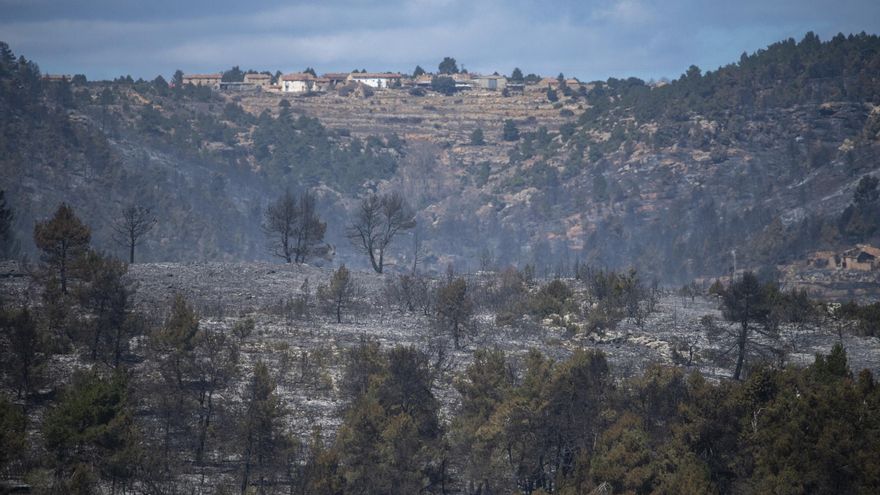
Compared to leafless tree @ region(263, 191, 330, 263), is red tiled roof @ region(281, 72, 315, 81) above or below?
above

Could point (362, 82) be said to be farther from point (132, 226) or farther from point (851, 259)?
point (132, 226)

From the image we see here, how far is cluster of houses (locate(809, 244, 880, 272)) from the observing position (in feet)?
305

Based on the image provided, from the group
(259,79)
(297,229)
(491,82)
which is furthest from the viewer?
(259,79)

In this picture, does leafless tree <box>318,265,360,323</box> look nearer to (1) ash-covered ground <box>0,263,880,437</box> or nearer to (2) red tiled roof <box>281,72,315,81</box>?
(1) ash-covered ground <box>0,263,880,437</box>

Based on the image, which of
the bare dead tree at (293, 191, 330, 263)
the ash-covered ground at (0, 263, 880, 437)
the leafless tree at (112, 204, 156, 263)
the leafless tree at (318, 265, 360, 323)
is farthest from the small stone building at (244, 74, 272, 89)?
the leafless tree at (318, 265, 360, 323)

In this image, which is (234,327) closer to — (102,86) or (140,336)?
(140,336)

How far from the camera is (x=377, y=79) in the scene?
191875 millimetres

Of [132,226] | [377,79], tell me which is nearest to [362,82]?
[377,79]

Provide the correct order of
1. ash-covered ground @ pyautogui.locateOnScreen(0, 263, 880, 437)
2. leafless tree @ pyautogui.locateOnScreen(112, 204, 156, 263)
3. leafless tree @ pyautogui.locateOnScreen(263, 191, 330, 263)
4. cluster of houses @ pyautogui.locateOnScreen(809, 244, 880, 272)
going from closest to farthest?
ash-covered ground @ pyautogui.locateOnScreen(0, 263, 880, 437) → leafless tree @ pyautogui.locateOnScreen(112, 204, 156, 263) → leafless tree @ pyautogui.locateOnScreen(263, 191, 330, 263) → cluster of houses @ pyautogui.locateOnScreen(809, 244, 880, 272)

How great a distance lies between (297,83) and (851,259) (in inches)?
4472

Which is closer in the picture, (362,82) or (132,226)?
(132,226)

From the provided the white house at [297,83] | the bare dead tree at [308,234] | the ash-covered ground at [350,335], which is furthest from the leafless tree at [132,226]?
the white house at [297,83]

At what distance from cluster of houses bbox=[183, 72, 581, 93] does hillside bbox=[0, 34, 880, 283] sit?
681cm

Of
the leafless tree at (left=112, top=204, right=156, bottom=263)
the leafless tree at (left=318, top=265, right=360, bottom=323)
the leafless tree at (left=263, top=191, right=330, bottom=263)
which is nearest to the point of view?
the leafless tree at (left=318, top=265, right=360, bottom=323)
